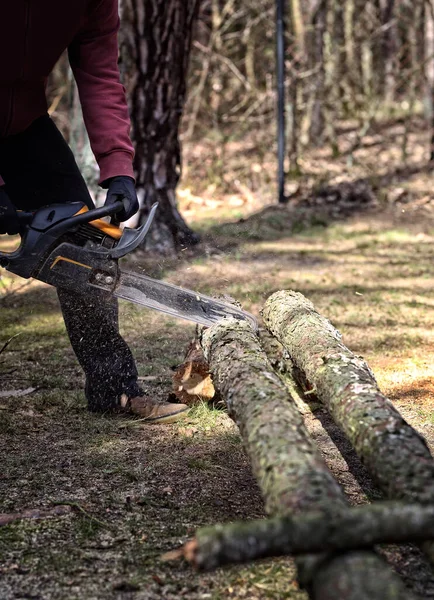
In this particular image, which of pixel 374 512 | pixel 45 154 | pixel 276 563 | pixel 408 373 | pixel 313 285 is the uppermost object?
pixel 45 154

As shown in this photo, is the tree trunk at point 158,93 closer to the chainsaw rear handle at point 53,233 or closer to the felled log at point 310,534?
the chainsaw rear handle at point 53,233

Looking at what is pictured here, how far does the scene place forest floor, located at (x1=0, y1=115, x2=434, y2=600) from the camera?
1951mm

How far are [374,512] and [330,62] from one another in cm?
952

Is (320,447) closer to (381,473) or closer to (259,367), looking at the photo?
(259,367)

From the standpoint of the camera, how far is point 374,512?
57.9 inches

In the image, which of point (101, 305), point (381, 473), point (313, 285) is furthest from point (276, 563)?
point (313, 285)

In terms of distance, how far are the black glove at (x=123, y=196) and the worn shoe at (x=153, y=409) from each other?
30.1 inches

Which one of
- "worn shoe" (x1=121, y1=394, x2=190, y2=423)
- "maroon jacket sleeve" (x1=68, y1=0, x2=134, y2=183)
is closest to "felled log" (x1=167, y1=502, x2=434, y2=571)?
"worn shoe" (x1=121, y1=394, x2=190, y2=423)

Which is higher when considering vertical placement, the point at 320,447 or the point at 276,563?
the point at 276,563

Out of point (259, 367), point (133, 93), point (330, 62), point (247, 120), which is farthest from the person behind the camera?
point (330, 62)

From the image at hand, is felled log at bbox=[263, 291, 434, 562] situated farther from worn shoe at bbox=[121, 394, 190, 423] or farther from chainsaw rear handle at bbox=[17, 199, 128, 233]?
chainsaw rear handle at bbox=[17, 199, 128, 233]

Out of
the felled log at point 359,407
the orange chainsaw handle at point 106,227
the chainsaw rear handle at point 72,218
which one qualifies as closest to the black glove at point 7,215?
the chainsaw rear handle at point 72,218

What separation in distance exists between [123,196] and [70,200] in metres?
0.24

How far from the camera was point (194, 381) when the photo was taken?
3230 mm
